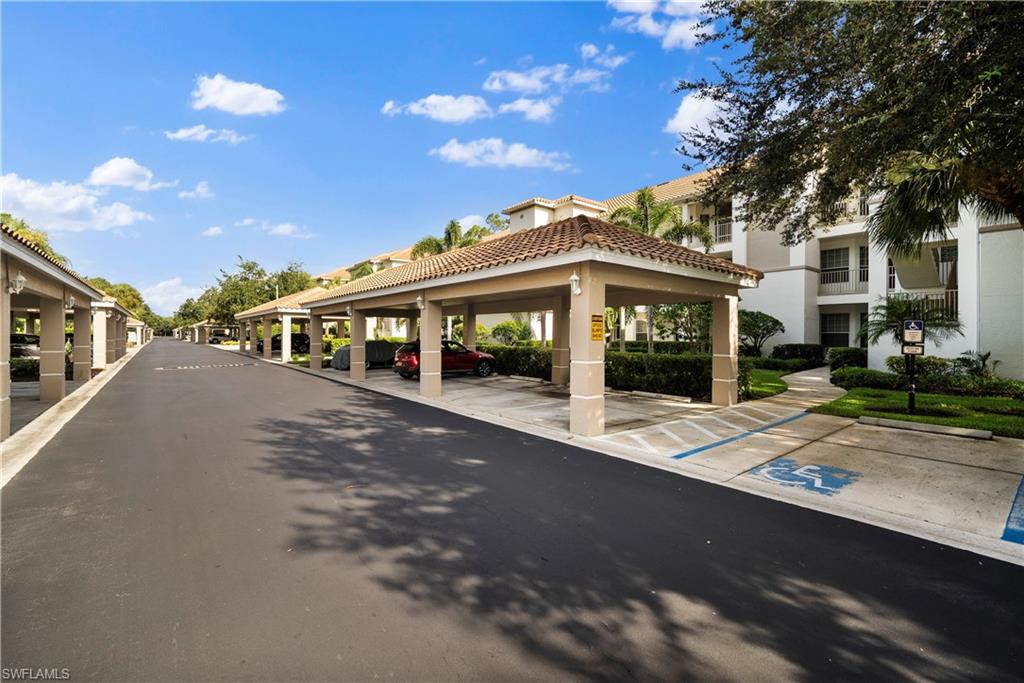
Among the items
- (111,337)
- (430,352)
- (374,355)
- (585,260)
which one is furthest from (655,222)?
(111,337)

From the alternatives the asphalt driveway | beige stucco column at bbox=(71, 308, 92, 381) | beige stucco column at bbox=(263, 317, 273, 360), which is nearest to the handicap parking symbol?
the asphalt driveway

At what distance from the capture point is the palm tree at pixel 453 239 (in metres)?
26.5

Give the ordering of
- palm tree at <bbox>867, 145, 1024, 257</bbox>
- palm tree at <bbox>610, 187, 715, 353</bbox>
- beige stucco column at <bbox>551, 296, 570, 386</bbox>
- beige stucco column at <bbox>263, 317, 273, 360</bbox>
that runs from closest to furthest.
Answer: palm tree at <bbox>867, 145, 1024, 257</bbox> → beige stucco column at <bbox>551, 296, 570, 386</bbox> → palm tree at <bbox>610, 187, 715, 353</bbox> → beige stucco column at <bbox>263, 317, 273, 360</bbox>

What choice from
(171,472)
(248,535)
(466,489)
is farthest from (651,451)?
(171,472)

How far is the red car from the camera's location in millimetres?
18603

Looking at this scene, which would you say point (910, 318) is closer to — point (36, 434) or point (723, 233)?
point (723, 233)

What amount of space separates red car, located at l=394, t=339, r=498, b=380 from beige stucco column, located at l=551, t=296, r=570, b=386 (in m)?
3.67

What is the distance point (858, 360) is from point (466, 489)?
66.9 ft

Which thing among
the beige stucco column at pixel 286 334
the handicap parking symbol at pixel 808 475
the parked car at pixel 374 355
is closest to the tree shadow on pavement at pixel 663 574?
the handicap parking symbol at pixel 808 475

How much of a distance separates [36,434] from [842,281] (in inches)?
1145

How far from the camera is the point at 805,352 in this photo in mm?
22016

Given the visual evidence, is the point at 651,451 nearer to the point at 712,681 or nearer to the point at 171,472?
the point at 712,681

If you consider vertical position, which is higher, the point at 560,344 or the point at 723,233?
the point at 723,233

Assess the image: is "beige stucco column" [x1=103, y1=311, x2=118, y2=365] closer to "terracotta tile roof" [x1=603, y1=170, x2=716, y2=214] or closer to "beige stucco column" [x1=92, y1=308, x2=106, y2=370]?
"beige stucco column" [x1=92, y1=308, x2=106, y2=370]
